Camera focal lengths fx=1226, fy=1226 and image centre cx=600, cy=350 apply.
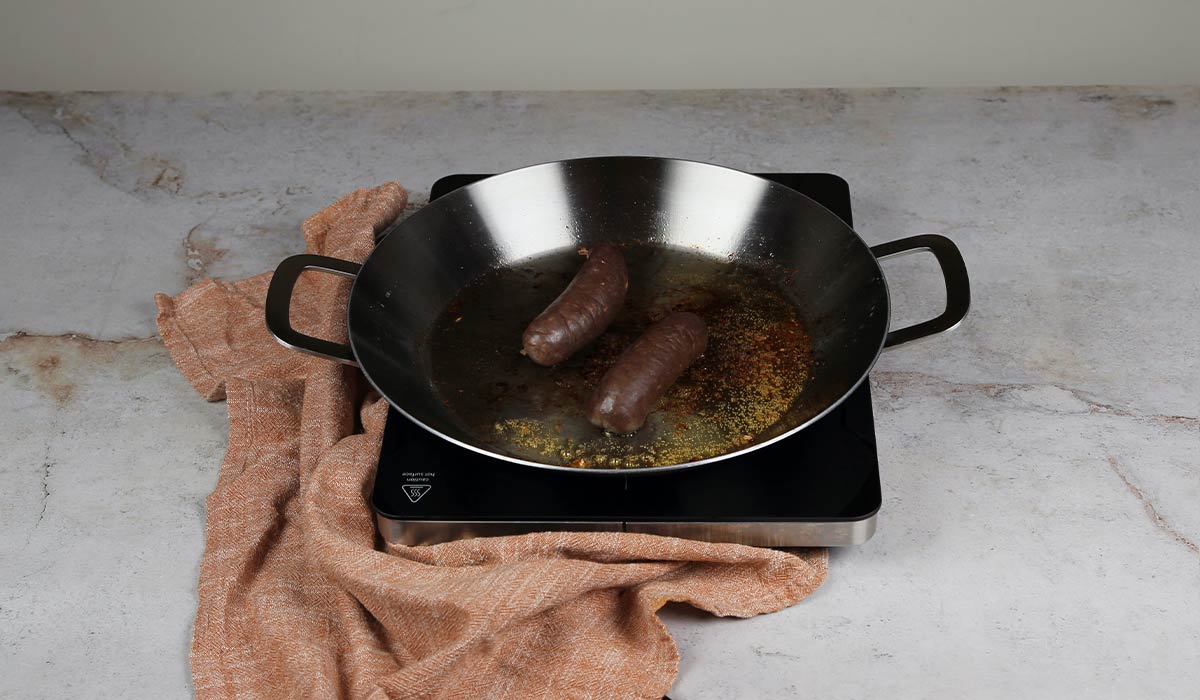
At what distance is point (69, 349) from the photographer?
230 centimetres

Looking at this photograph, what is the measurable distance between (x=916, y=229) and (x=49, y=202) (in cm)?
186

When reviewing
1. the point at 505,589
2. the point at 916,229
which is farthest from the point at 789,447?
the point at 916,229

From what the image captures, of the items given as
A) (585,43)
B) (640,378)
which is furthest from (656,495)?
(585,43)

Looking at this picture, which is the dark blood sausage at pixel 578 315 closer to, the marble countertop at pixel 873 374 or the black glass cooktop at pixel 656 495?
the black glass cooktop at pixel 656 495

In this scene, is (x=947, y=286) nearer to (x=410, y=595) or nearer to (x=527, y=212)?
(x=527, y=212)

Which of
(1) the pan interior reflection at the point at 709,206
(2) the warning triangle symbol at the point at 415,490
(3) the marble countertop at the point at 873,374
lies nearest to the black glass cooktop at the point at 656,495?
(2) the warning triangle symbol at the point at 415,490

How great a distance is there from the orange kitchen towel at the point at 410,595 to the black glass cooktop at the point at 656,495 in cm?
3

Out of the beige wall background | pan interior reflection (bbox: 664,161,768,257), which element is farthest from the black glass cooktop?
the beige wall background

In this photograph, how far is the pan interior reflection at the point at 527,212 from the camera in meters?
2.27

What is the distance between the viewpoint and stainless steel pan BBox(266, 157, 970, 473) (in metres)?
1.86

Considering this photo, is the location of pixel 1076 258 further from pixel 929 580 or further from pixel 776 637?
pixel 776 637

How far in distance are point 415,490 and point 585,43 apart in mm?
1846

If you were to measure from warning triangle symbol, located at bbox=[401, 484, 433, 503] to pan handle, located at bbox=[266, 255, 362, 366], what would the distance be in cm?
21

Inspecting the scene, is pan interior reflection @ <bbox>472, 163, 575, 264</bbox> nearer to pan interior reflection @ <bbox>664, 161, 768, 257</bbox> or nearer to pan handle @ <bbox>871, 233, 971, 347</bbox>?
pan interior reflection @ <bbox>664, 161, 768, 257</bbox>
